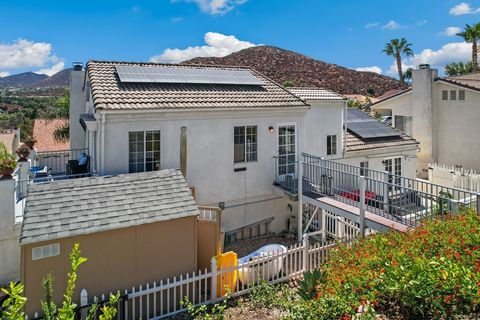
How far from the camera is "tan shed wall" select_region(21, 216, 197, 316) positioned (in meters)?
8.11

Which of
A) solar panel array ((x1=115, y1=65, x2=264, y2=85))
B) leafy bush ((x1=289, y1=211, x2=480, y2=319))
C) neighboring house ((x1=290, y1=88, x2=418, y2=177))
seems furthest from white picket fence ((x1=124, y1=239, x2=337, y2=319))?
solar panel array ((x1=115, y1=65, x2=264, y2=85))

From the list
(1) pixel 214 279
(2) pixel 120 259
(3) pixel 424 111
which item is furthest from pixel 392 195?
(3) pixel 424 111

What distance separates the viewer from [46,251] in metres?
Result: 8.19

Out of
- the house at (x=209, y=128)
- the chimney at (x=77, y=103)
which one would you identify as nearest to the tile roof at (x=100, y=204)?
the house at (x=209, y=128)

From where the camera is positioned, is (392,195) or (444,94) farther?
(444,94)

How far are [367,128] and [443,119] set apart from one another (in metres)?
8.24

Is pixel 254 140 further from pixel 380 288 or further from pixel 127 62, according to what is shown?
pixel 380 288

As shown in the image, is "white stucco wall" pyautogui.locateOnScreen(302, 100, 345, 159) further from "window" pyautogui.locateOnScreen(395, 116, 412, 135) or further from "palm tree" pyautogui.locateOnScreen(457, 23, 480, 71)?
"palm tree" pyautogui.locateOnScreen(457, 23, 480, 71)

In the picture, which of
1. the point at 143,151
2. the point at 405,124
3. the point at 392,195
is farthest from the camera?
the point at 405,124

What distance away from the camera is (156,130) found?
12.9 m

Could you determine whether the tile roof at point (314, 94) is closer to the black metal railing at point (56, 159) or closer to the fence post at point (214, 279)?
→ the fence post at point (214, 279)

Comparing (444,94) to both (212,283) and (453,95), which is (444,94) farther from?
(212,283)

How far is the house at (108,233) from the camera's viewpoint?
820cm

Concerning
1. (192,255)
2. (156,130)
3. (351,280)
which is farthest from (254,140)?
(351,280)
